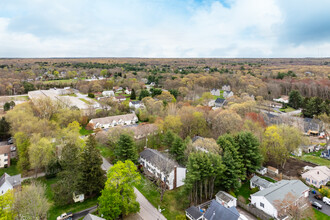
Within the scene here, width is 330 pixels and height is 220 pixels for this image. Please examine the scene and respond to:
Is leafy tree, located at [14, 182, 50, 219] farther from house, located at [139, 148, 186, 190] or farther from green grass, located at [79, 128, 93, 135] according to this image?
green grass, located at [79, 128, 93, 135]

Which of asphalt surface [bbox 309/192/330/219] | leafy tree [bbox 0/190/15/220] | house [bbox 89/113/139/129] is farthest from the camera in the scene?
house [bbox 89/113/139/129]

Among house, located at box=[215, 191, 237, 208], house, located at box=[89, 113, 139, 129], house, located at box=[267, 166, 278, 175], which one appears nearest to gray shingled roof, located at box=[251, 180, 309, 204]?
house, located at box=[215, 191, 237, 208]

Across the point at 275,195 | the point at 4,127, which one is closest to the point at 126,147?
the point at 275,195

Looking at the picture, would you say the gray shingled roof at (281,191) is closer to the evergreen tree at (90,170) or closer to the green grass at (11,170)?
the evergreen tree at (90,170)

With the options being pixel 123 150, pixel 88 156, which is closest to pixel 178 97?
pixel 123 150

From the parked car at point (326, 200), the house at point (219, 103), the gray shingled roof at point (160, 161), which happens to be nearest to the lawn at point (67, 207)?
the gray shingled roof at point (160, 161)

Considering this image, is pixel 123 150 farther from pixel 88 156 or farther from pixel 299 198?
pixel 299 198
